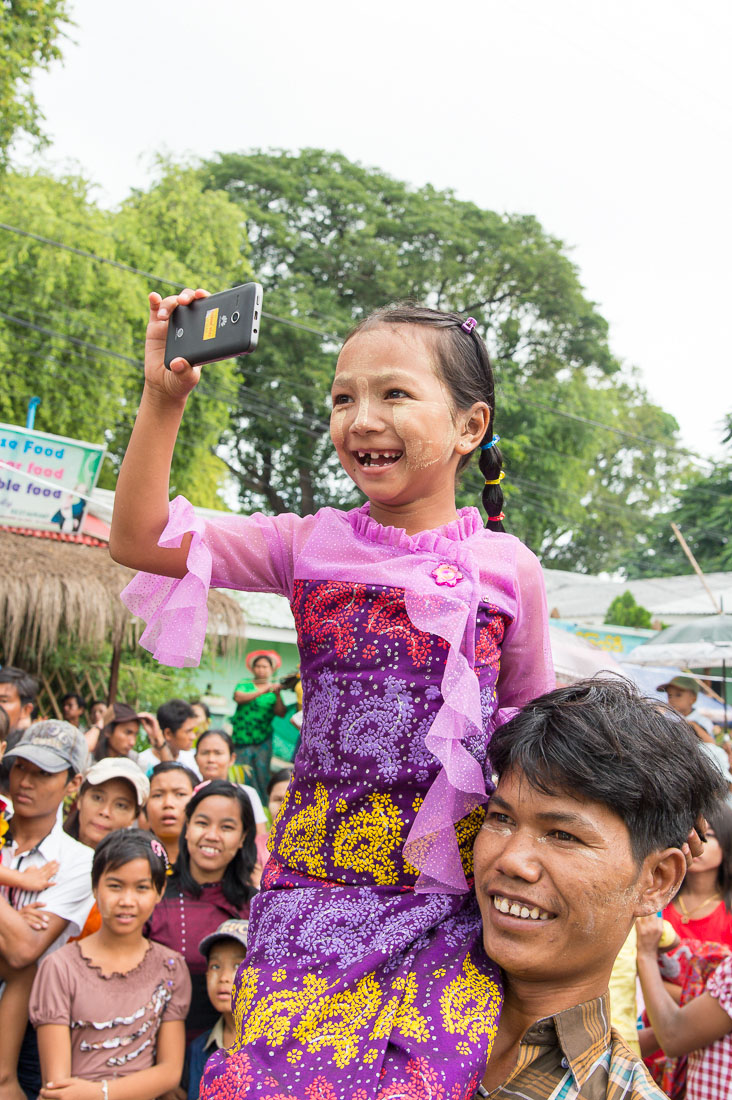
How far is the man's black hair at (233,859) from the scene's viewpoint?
4.16m

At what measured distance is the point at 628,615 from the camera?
66.8ft

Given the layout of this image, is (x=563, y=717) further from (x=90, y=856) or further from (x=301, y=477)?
(x=301, y=477)

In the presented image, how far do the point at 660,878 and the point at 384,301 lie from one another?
973 inches

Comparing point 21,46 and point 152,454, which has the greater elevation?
point 21,46

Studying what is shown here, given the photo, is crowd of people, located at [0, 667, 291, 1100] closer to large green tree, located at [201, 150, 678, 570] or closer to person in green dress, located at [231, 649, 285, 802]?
person in green dress, located at [231, 649, 285, 802]

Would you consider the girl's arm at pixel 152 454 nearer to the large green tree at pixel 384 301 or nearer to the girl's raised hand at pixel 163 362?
the girl's raised hand at pixel 163 362

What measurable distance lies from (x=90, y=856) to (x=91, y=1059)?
2.87 feet

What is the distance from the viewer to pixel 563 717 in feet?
5.74

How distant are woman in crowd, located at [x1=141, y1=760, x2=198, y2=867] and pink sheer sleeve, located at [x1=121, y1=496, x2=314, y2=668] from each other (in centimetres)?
313

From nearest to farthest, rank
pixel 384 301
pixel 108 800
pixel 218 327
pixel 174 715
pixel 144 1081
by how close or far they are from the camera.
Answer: pixel 218 327 < pixel 144 1081 < pixel 108 800 < pixel 174 715 < pixel 384 301

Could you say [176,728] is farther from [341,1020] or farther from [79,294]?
[79,294]

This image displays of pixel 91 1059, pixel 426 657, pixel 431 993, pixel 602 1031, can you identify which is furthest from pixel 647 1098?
pixel 91 1059

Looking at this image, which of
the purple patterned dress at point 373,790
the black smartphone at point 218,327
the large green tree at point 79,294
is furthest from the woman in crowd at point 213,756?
the large green tree at point 79,294

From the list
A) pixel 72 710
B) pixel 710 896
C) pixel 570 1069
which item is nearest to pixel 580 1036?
pixel 570 1069
